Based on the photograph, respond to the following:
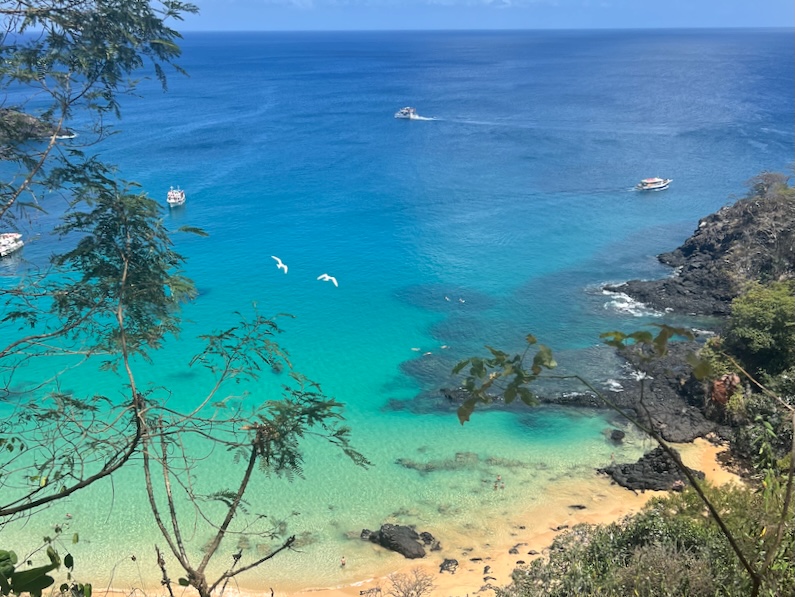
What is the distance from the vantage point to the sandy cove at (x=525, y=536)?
571 inches

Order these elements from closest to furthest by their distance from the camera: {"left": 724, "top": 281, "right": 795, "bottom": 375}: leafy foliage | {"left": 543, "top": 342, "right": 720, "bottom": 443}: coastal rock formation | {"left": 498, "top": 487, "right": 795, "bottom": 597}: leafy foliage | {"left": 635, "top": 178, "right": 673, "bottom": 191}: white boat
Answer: {"left": 498, "top": 487, "right": 795, "bottom": 597}: leafy foliage → {"left": 543, "top": 342, "right": 720, "bottom": 443}: coastal rock formation → {"left": 724, "top": 281, "right": 795, "bottom": 375}: leafy foliage → {"left": 635, "top": 178, "right": 673, "bottom": 191}: white boat

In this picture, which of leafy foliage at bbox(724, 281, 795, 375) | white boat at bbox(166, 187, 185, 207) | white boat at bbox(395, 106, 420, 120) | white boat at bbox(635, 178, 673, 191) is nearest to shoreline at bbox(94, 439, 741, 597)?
leafy foliage at bbox(724, 281, 795, 375)

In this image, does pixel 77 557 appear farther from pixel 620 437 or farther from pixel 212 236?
pixel 212 236

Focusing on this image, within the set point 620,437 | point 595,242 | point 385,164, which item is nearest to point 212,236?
point 385,164

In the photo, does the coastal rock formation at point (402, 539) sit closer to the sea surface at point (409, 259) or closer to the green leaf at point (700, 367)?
the sea surface at point (409, 259)

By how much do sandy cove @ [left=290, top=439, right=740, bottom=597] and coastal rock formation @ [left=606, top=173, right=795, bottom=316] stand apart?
11497 mm

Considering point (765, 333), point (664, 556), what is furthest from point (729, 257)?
point (664, 556)

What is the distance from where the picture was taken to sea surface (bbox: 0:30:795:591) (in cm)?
1731

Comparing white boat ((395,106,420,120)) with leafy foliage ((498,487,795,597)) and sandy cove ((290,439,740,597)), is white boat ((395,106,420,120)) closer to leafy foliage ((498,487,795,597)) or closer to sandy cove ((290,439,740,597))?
sandy cove ((290,439,740,597))

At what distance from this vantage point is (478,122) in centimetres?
6888

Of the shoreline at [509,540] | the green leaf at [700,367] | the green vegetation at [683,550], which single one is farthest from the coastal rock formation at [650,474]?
the green leaf at [700,367]

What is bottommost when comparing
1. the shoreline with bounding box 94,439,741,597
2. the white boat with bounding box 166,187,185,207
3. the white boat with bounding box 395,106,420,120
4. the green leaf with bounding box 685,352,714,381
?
the shoreline with bounding box 94,439,741,597

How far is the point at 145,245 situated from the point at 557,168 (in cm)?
4746

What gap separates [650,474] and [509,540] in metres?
4.92
